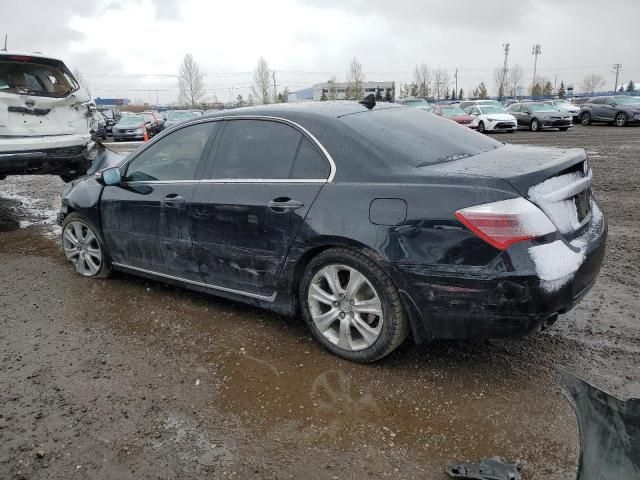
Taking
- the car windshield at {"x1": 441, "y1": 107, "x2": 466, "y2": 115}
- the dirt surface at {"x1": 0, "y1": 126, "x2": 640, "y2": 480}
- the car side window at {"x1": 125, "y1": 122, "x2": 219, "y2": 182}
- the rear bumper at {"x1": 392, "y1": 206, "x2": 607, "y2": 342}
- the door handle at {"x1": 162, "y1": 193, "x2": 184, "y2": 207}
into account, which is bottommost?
the car windshield at {"x1": 441, "y1": 107, "x2": 466, "y2": 115}

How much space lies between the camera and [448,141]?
12.0 feet

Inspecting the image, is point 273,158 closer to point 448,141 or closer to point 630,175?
point 448,141

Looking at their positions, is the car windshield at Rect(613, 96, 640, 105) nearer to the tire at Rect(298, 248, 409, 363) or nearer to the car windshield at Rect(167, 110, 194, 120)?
the car windshield at Rect(167, 110, 194, 120)

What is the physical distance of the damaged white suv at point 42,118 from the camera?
22.9 feet

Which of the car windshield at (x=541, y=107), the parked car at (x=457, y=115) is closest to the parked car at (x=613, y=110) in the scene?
the car windshield at (x=541, y=107)

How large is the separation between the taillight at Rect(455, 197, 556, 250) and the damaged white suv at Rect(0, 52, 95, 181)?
643 centimetres

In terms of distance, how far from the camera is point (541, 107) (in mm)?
25234

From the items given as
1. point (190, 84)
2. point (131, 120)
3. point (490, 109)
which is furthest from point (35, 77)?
point (190, 84)

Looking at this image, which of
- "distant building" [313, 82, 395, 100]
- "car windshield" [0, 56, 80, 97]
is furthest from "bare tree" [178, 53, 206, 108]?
"car windshield" [0, 56, 80, 97]

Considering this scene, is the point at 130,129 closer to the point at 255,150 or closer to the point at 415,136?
the point at 255,150

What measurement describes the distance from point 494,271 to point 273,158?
1.68 metres

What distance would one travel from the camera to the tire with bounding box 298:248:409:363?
3080mm

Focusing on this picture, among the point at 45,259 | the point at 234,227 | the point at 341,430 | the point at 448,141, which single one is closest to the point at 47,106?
the point at 45,259

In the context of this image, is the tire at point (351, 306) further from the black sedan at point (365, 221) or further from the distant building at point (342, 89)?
the distant building at point (342, 89)
